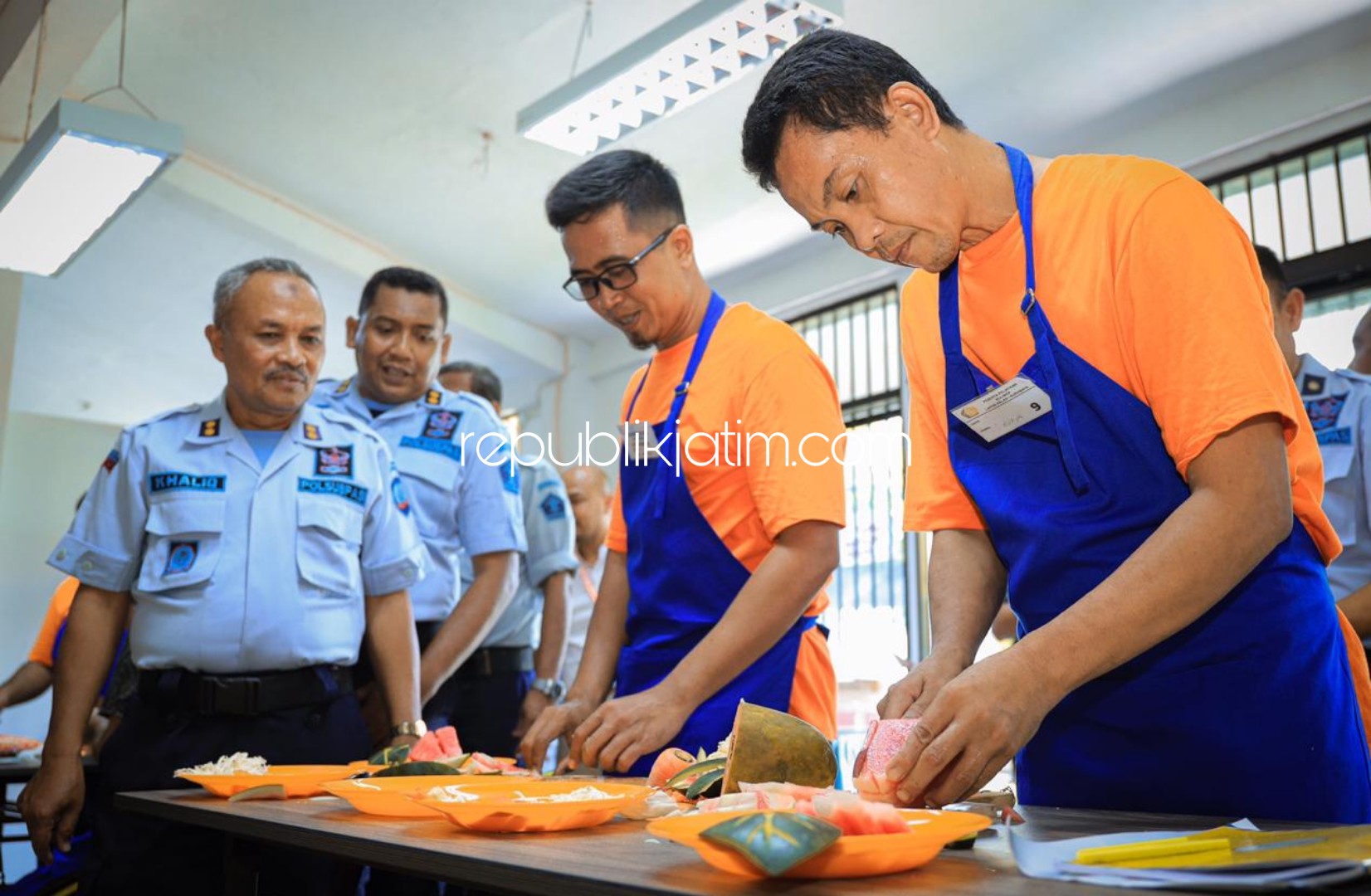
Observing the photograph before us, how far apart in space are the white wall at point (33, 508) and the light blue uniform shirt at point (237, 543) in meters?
7.70

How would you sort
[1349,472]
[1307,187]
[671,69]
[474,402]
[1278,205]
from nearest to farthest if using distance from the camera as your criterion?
1. [1349,472]
2. [474,402]
3. [671,69]
4. [1307,187]
5. [1278,205]

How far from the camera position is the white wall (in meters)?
9.13

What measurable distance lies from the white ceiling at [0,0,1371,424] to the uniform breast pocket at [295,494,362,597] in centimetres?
357

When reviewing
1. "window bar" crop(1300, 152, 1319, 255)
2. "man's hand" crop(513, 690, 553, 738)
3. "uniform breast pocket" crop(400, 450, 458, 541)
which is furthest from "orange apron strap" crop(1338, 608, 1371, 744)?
"window bar" crop(1300, 152, 1319, 255)

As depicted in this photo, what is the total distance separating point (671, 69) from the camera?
4488 mm

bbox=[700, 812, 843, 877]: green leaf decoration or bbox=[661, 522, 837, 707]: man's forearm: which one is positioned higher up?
bbox=[661, 522, 837, 707]: man's forearm

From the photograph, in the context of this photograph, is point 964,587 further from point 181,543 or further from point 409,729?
point 181,543

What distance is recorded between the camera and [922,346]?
1582 mm

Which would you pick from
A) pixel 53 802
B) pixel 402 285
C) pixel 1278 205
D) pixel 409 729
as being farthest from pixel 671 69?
pixel 53 802

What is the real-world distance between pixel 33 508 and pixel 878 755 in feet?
32.7

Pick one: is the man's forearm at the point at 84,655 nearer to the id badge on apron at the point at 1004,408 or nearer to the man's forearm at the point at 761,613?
the man's forearm at the point at 761,613

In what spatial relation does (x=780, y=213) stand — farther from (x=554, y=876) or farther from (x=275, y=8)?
(x=554, y=876)

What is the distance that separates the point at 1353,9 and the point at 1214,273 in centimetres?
432

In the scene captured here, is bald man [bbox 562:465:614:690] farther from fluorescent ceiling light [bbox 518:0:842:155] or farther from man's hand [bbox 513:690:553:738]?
man's hand [bbox 513:690:553:738]
